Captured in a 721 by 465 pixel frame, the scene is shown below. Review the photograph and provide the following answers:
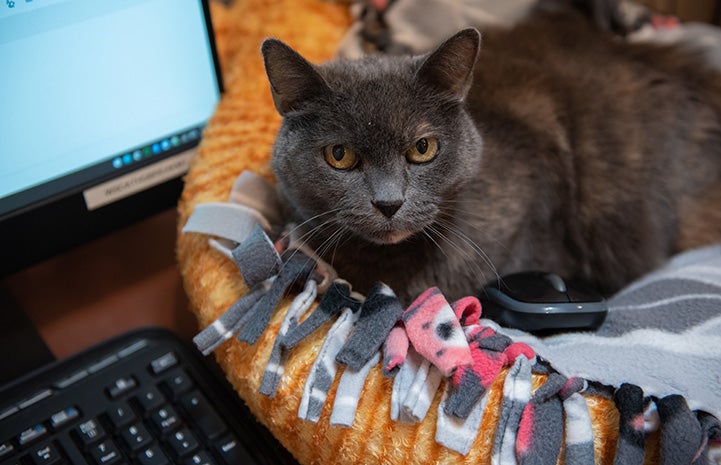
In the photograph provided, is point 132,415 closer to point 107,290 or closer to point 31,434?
point 31,434

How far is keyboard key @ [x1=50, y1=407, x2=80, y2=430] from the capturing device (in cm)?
73

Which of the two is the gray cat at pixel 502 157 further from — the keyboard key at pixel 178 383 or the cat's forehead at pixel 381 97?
the keyboard key at pixel 178 383

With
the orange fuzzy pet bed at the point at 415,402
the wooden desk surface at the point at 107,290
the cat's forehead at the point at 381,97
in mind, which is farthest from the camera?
the wooden desk surface at the point at 107,290

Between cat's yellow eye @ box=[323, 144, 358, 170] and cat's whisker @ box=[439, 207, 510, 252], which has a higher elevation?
cat's yellow eye @ box=[323, 144, 358, 170]

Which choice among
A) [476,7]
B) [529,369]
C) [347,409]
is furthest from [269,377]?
[476,7]

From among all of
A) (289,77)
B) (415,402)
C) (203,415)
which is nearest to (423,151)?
(289,77)

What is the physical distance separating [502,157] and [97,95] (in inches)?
21.8

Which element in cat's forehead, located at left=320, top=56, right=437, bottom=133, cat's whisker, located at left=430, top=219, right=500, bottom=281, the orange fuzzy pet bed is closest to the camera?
the orange fuzzy pet bed

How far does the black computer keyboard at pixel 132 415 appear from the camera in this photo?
27.5 inches

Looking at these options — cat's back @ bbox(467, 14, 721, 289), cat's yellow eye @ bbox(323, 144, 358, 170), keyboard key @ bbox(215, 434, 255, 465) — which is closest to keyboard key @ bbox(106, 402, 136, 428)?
keyboard key @ bbox(215, 434, 255, 465)

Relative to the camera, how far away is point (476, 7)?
126cm

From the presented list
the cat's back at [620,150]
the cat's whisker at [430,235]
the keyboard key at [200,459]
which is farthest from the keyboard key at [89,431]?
the cat's back at [620,150]

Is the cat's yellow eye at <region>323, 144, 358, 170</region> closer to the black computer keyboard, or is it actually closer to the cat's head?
the cat's head

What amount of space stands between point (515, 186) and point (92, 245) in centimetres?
70
